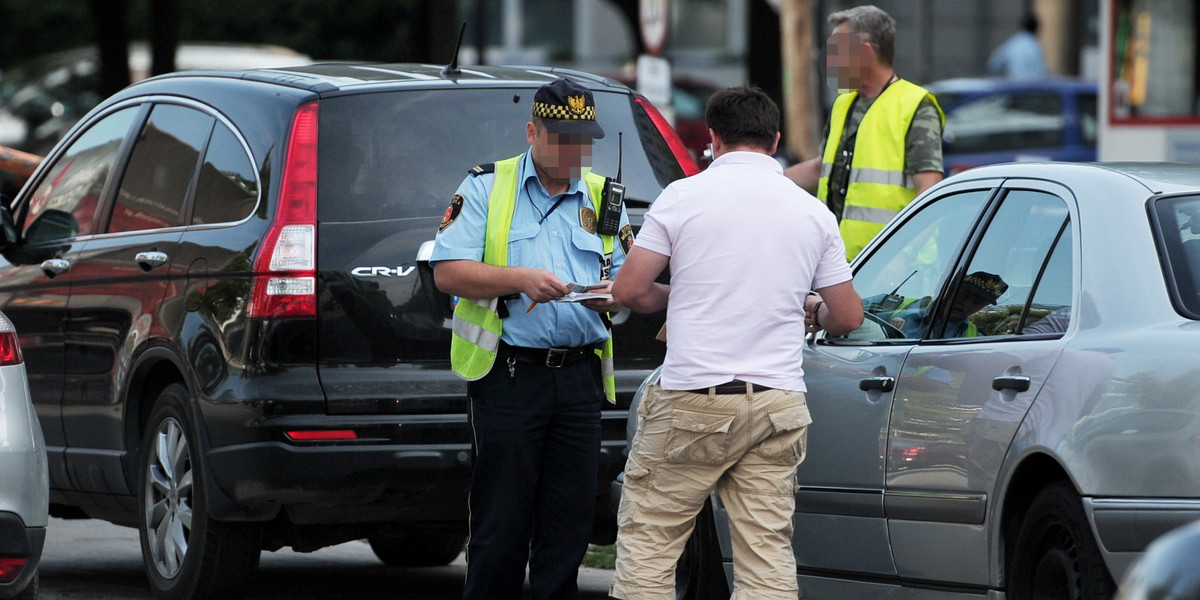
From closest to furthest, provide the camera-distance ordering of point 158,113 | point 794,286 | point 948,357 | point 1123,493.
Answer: point 1123,493, point 794,286, point 948,357, point 158,113

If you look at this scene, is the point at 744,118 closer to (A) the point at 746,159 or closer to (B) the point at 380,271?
(A) the point at 746,159

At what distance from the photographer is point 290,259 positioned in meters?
6.03

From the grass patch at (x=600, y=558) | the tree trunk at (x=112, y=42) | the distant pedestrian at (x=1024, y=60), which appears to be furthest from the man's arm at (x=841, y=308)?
the distant pedestrian at (x=1024, y=60)

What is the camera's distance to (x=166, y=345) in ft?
21.1

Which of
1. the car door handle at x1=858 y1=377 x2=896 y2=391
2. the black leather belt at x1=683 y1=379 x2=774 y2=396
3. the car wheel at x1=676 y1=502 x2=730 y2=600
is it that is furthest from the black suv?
the black leather belt at x1=683 y1=379 x2=774 y2=396

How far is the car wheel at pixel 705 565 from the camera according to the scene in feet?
19.5

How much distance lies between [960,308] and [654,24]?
7.26 metres

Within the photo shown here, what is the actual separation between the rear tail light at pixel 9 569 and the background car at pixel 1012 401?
1883 mm

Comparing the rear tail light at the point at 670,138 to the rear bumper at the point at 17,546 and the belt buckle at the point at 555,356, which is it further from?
the rear bumper at the point at 17,546

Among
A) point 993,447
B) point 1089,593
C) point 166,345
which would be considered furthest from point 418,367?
point 1089,593

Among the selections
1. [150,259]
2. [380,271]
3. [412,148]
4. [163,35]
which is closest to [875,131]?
[412,148]

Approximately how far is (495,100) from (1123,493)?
2.81 metres

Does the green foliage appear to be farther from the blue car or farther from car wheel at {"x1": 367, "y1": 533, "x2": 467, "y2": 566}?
car wheel at {"x1": 367, "y1": 533, "x2": 467, "y2": 566}

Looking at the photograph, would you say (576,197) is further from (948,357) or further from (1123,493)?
(1123,493)
